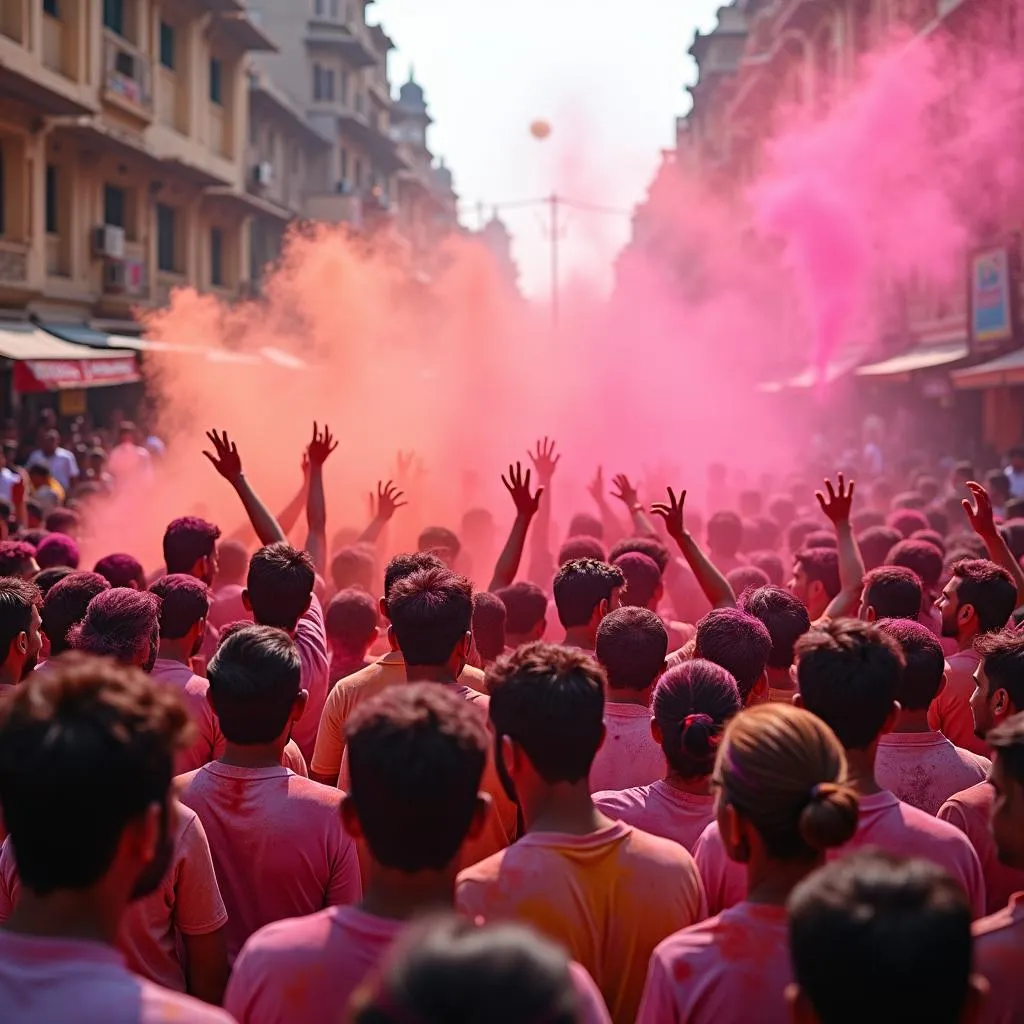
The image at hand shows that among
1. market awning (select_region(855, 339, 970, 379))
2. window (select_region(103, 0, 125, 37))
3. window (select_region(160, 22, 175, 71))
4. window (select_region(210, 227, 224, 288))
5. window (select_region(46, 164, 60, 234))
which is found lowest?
market awning (select_region(855, 339, 970, 379))

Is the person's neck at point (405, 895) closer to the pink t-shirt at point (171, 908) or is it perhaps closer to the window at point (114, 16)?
the pink t-shirt at point (171, 908)

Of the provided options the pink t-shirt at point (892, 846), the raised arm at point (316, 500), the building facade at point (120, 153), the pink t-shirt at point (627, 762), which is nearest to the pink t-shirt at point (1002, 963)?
the pink t-shirt at point (892, 846)

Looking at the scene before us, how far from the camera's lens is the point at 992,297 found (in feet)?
59.7

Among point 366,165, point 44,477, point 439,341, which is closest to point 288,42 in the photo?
point 366,165

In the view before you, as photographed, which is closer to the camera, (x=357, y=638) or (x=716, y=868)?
(x=716, y=868)

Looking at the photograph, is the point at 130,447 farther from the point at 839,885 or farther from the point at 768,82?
the point at 768,82

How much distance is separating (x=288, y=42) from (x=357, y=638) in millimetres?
37210

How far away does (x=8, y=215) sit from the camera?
17.1m

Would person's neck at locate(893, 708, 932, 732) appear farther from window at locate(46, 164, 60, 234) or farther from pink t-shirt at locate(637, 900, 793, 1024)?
window at locate(46, 164, 60, 234)

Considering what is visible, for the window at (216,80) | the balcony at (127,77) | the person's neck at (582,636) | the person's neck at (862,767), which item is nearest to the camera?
the person's neck at (862,767)

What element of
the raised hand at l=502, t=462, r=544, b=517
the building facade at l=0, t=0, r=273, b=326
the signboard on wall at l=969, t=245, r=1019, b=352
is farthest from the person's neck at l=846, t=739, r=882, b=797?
the signboard on wall at l=969, t=245, r=1019, b=352

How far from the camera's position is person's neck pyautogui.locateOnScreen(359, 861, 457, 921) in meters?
2.14

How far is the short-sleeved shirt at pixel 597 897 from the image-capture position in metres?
2.48

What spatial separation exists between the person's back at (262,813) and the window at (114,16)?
19.2 meters
